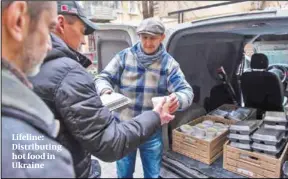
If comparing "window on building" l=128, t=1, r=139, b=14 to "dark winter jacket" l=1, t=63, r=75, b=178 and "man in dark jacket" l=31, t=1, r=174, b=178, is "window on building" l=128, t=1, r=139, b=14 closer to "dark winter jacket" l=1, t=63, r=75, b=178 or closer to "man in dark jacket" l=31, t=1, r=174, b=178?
"man in dark jacket" l=31, t=1, r=174, b=178

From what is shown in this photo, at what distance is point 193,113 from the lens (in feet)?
7.84

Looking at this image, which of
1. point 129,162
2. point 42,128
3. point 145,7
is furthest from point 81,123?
point 145,7

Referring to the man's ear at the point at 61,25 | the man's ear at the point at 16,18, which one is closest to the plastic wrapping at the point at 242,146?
the man's ear at the point at 61,25

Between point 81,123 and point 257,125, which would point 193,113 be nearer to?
point 257,125

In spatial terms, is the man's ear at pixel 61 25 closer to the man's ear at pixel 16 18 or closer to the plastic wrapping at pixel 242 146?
the man's ear at pixel 16 18

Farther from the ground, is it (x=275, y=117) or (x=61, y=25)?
(x=61, y=25)

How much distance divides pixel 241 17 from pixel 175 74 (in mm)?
555

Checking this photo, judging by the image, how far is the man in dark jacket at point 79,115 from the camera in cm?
91

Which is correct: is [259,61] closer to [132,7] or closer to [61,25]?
[61,25]

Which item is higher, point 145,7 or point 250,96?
point 145,7

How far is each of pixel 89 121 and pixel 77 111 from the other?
56 mm

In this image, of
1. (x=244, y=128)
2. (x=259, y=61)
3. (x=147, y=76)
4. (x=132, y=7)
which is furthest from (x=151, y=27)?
(x=132, y=7)

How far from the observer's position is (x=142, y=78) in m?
1.83

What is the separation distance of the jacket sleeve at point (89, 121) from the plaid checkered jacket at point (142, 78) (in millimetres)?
798
